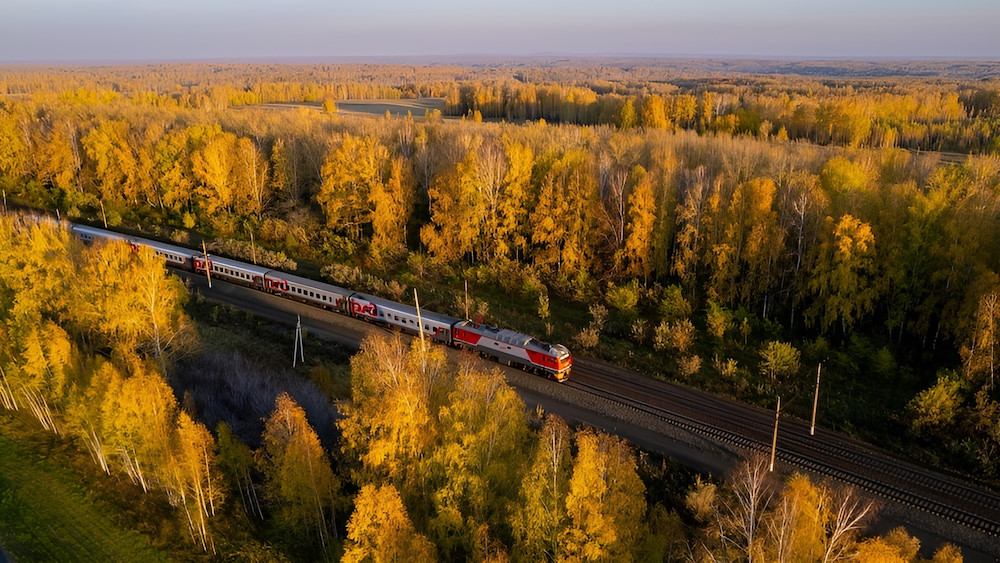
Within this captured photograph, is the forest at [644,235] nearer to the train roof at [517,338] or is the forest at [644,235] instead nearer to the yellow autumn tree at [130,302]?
the yellow autumn tree at [130,302]

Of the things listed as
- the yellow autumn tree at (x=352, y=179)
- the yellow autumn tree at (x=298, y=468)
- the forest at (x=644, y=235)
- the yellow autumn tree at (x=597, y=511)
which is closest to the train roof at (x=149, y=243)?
the forest at (x=644, y=235)

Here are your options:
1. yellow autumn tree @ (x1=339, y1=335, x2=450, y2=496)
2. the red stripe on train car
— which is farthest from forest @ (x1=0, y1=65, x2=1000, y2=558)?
the red stripe on train car

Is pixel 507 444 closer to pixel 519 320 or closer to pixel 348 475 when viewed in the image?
pixel 348 475

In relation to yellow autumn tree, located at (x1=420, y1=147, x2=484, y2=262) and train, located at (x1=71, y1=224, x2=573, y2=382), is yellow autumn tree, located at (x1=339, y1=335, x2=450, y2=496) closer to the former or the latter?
train, located at (x1=71, y1=224, x2=573, y2=382)

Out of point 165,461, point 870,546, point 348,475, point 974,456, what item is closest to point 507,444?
point 348,475

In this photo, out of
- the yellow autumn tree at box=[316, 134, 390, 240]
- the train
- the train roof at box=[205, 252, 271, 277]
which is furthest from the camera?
the yellow autumn tree at box=[316, 134, 390, 240]

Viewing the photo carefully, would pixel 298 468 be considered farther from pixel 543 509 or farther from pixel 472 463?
pixel 543 509
